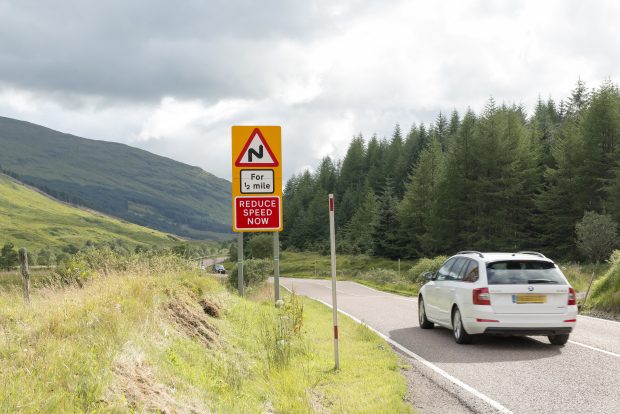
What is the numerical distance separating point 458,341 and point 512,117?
231 ft

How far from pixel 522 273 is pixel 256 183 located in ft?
24.9

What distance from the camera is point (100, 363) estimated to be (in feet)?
17.7

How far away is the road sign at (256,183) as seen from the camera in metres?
16.5

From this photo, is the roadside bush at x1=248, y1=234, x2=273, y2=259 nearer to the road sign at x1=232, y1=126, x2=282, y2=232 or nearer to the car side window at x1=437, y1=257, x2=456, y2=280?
the road sign at x1=232, y1=126, x2=282, y2=232

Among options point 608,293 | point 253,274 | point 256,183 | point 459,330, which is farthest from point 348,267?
point 459,330

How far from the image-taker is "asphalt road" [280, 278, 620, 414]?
721 cm

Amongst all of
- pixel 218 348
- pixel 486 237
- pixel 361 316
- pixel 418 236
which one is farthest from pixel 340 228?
pixel 218 348

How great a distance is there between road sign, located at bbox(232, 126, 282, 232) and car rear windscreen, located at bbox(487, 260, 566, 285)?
6.47 metres

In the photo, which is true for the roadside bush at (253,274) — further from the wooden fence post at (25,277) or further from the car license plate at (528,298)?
the car license plate at (528,298)

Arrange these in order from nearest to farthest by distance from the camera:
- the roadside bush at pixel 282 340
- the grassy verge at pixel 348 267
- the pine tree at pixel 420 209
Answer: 1. the roadside bush at pixel 282 340
2. the grassy verge at pixel 348 267
3. the pine tree at pixel 420 209

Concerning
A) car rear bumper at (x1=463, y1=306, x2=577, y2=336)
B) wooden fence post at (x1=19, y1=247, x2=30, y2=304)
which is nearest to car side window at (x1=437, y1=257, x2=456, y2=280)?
car rear bumper at (x1=463, y1=306, x2=577, y2=336)

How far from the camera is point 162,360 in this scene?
21.5 feet

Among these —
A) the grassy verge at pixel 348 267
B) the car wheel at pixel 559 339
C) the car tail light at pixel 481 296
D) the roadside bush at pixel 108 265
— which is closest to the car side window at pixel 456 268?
the car tail light at pixel 481 296

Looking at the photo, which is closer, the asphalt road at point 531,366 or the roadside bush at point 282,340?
the asphalt road at point 531,366
